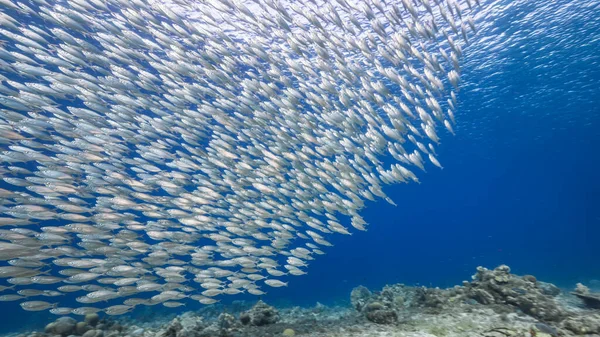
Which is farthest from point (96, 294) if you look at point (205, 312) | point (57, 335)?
point (205, 312)

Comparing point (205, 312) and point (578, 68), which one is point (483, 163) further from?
point (205, 312)

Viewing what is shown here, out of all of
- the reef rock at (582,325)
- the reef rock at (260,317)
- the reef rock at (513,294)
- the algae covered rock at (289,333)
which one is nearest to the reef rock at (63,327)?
the reef rock at (260,317)

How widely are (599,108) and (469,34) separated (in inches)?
1005

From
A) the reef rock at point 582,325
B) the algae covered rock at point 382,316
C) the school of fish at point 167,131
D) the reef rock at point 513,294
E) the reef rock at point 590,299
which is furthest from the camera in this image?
the school of fish at point 167,131

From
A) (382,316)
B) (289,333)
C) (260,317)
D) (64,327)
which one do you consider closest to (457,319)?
(382,316)

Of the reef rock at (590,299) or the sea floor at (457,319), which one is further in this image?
the reef rock at (590,299)

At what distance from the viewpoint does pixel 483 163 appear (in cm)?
5306

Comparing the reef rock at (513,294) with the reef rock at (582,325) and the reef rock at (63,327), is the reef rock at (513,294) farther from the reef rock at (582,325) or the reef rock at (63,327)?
the reef rock at (63,327)

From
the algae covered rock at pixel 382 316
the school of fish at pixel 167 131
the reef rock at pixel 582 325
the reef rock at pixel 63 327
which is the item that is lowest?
the reef rock at pixel 63 327

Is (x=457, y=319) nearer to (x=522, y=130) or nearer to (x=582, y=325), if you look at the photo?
(x=582, y=325)

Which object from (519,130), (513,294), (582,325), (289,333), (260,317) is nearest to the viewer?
(582,325)

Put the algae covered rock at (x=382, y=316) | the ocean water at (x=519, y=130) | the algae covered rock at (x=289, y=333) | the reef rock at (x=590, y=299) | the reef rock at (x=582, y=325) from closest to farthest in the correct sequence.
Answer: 1. the reef rock at (x=582, y=325)
2. the algae covered rock at (x=289, y=333)
3. the algae covered rock at (x=382, y=316)
4. the reef rock at (x=590, y=299)
5. the ocean water at (x=519, y=130)

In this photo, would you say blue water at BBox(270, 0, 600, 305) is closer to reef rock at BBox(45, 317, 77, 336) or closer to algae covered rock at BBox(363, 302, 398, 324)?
algae covered rock at BBox(363, 302, 398, 324)

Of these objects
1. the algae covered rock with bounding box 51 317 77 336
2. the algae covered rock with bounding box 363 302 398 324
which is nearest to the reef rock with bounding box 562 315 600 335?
the algae covered rock with bounding box 363 302 398 324
